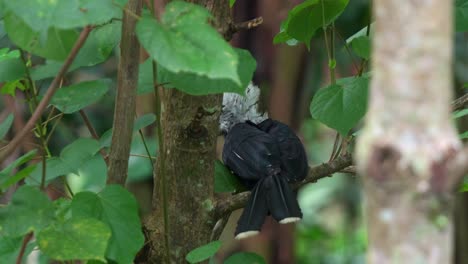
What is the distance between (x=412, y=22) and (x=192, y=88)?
1.96 feet

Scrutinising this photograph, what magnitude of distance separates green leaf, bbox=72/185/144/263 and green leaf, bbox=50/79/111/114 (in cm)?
17

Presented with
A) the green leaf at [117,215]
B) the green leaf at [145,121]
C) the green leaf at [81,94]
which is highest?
the green leaf at [81,94]

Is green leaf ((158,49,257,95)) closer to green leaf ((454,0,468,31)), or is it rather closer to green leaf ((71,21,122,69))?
green leaf ((71,21,122,69))

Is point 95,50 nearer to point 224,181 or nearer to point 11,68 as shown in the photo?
point 11,68

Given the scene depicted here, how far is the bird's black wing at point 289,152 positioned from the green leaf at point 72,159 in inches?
23.4

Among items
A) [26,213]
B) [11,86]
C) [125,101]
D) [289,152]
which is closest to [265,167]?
[289,152]

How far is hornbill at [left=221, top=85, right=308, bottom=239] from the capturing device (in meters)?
1.64

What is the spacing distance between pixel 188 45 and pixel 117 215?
492mm

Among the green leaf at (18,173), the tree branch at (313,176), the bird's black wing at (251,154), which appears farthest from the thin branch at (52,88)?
the bird's black wing at (251,154)

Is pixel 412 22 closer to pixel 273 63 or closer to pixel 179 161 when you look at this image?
pixel 179 161

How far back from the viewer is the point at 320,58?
14.8 feet

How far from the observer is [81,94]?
4.68 ft

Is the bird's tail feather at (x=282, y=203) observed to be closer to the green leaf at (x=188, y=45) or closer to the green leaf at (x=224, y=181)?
the green leaf at (x=224, y=181)

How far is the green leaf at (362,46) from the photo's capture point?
5.22ft
